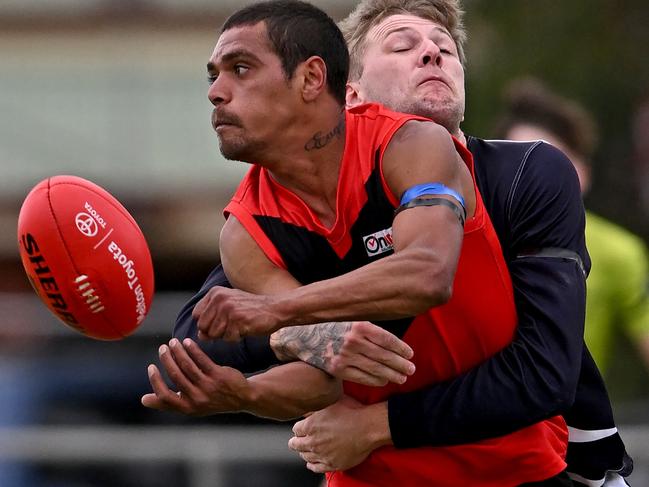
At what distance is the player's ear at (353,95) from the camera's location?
500 centimetres

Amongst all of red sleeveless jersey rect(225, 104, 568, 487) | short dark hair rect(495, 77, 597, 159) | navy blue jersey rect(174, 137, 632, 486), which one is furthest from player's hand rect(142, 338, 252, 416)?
short dark hair rect(495, 77, 597, 159)

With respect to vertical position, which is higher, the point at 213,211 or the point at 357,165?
the point at 357,165

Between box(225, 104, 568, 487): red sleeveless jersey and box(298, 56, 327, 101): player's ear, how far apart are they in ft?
0.49

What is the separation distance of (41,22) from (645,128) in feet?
19.3

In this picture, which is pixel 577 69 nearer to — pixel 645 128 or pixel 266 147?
pixel 645 128

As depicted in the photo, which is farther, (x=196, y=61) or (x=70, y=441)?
(x=196, y=61)

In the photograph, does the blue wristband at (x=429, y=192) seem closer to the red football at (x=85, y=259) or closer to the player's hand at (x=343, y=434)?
the player's hand at (x=343, y=434)

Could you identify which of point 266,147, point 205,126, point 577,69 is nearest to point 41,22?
point 205,126

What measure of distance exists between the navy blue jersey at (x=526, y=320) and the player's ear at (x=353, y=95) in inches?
21.1

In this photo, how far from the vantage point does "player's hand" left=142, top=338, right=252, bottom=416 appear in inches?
160

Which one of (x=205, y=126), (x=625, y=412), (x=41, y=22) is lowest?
(x=625, y=412)

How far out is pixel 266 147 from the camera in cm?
434

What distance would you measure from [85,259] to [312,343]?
Answer: 0.77 m

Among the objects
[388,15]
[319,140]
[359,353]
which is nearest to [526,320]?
[359,353]
